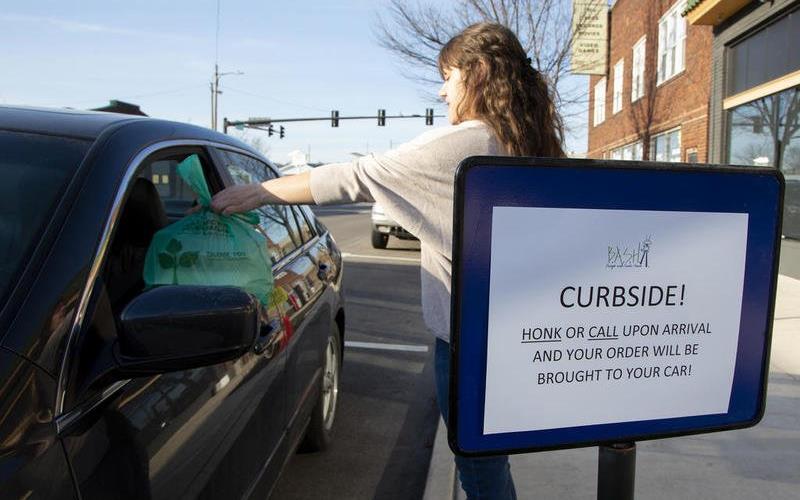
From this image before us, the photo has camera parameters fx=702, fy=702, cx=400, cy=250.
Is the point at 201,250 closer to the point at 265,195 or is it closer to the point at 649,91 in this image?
the point at 265,195

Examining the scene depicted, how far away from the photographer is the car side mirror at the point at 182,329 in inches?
58.9

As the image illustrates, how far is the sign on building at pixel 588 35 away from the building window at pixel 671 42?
1791 mm

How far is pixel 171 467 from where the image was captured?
1671 millimetres

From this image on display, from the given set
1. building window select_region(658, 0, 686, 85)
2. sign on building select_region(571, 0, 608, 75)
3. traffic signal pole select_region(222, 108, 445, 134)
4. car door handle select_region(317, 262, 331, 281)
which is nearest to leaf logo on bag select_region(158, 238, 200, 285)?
car door handle select_region(317, 262, 331, 281)

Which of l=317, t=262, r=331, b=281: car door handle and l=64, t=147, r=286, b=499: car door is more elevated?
l=317, t=262, r=331, b=281: car door handle

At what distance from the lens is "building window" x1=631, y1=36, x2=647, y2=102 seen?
16.2 m

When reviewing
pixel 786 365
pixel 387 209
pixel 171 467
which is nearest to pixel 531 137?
pixel 387 209

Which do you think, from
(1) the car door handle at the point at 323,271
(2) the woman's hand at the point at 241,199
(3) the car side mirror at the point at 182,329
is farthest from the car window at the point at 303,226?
(3) the car side mirror at the point at 182,329

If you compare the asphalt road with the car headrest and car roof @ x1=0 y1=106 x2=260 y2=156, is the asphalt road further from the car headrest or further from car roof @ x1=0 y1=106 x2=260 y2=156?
car roof @ x1=0 y1=106 x2=260 y2=156

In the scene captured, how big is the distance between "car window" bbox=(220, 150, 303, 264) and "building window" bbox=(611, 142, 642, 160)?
13508mm

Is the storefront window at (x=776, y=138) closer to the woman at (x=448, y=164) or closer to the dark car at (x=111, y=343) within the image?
the woman at (x=448, y=164)

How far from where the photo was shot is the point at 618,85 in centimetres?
1886

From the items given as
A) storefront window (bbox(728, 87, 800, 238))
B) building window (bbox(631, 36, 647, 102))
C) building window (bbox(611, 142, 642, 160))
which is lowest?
storefront window (bbox(728, 87, 800, 238))

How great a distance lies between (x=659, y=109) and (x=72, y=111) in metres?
14.4
